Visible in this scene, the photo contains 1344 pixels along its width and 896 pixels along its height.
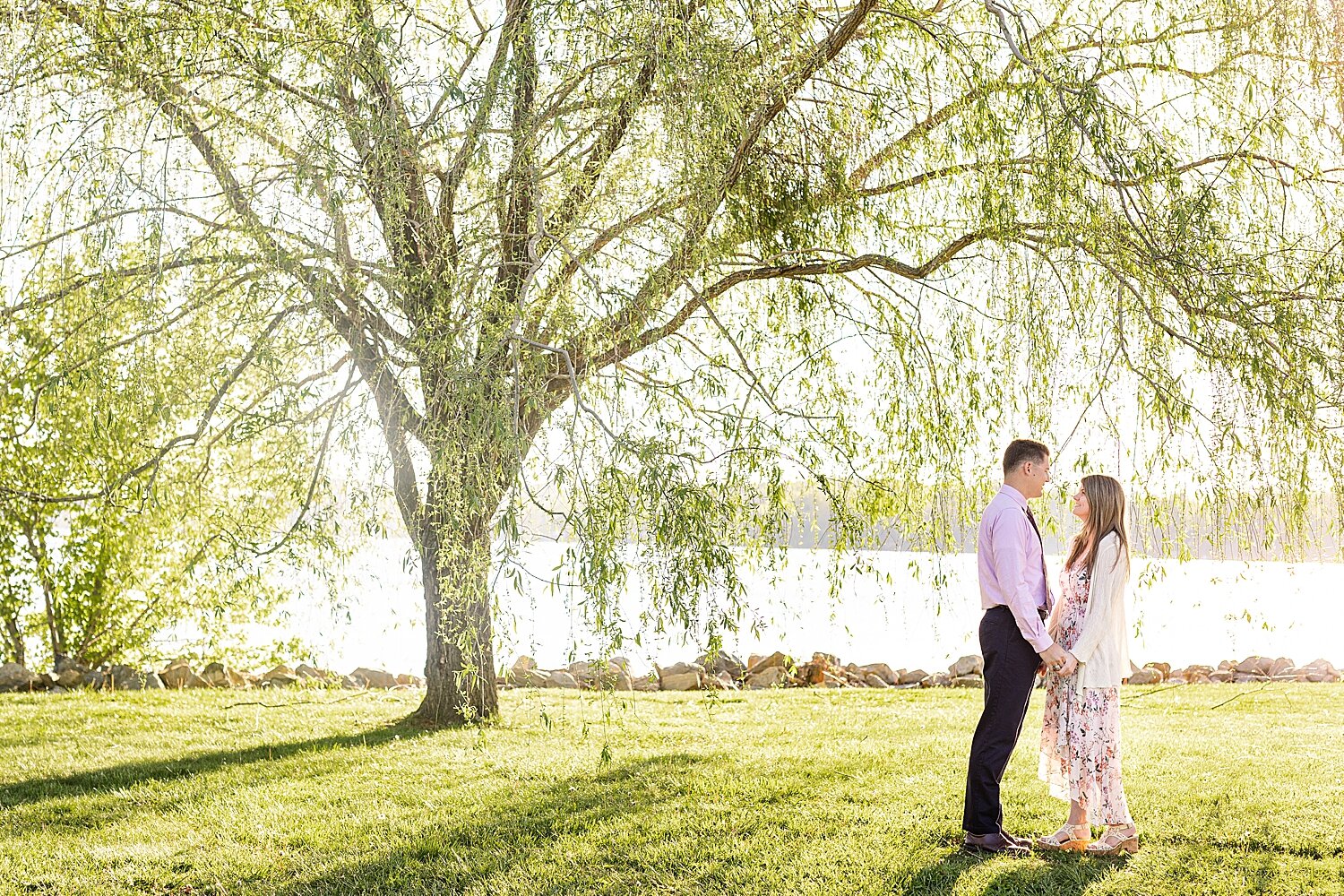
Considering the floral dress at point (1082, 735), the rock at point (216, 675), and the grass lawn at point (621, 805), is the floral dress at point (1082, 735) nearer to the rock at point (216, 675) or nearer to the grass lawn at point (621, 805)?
the grass lawn at point (621, 805)

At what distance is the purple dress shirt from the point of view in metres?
4.39

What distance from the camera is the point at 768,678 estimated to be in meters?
11.1

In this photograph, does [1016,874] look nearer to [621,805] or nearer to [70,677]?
[621,805]

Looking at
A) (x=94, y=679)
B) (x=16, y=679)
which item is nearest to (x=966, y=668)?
(x=94, y=679)

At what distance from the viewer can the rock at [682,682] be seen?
10.8 meters

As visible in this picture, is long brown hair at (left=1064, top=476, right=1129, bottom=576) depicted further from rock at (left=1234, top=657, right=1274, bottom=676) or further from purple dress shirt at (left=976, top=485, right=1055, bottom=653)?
rock at (left=1234, top=657, right=1274, bottom=676)

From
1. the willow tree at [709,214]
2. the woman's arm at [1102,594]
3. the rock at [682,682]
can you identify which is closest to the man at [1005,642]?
the woman's arm at [1102,594]

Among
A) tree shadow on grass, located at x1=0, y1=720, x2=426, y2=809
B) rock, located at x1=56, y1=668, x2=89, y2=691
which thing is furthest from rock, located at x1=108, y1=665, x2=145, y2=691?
tree shadow on grass, located at x1=0, y1=720, x2=426, y2=809

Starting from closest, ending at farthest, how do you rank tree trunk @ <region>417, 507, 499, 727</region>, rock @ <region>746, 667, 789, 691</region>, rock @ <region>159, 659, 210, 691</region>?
tree trunk @ <region>417, 507, 499, 727</region>, rock @ <region>159, 659, 210, 691</region>, rock @ <region>746, 667, 789, 691</region>

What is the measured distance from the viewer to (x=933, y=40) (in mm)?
5258

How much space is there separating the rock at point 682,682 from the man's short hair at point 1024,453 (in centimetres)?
661

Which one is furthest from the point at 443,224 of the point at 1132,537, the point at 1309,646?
the point at 1309,646

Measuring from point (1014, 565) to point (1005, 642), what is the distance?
35 cm

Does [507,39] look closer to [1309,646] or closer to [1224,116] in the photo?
[1224,116]
